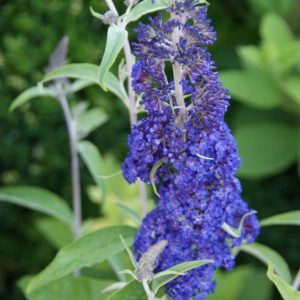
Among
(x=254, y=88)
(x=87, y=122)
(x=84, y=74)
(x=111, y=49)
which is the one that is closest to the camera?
(x=111, y=49)

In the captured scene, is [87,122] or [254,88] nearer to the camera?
[87,122]

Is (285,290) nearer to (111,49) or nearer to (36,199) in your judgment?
(111,49)

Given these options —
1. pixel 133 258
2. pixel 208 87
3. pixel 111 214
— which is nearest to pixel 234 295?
pixel 111 214

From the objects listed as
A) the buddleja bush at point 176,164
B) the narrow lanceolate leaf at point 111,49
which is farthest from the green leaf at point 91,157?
the narrow lanceolate leaf at point 111,49

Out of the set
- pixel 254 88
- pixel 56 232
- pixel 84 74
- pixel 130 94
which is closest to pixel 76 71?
pixel 84 74

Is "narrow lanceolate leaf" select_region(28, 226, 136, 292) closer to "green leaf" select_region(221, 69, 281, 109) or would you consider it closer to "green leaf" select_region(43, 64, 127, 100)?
"green leaf" select_region(43, 64, 127, 100)

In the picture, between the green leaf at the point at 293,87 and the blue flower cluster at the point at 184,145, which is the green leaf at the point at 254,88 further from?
the blue flower cluster at the point at 184,145
